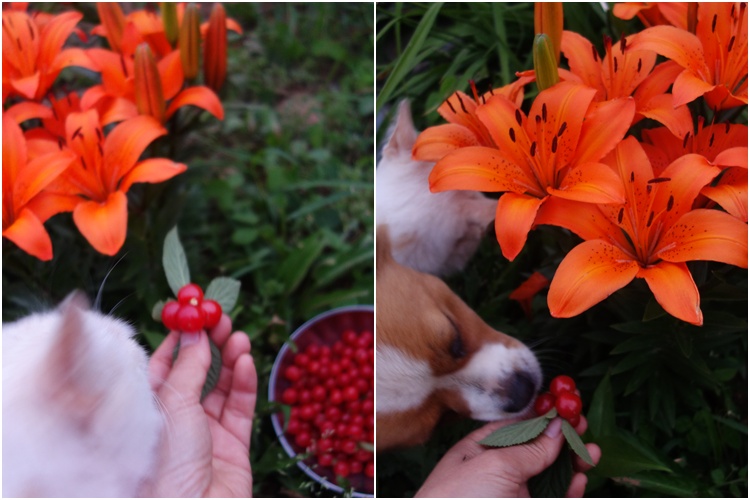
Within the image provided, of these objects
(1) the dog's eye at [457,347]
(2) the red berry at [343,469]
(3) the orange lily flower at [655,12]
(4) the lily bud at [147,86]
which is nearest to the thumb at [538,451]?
(1) the dog's eye at [457,347]

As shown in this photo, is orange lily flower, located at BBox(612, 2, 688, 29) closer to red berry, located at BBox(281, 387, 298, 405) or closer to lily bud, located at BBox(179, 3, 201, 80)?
lily bud, located at BBox(179, 3, 201, 80)

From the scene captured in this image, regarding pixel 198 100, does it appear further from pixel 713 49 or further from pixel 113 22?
pixel 713 49

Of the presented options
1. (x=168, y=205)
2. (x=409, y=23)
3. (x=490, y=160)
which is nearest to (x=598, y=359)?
(x=490, y=160)

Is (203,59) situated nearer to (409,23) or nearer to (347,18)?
(409,23)

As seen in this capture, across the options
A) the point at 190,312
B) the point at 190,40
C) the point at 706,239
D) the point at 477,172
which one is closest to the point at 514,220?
the point at 477,172

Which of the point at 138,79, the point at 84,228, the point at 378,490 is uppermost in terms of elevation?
the point at 138,79

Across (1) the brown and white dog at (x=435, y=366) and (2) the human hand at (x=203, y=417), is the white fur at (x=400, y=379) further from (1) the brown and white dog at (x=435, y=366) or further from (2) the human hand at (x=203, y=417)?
(2) the human hand at (x=203, y=417)
